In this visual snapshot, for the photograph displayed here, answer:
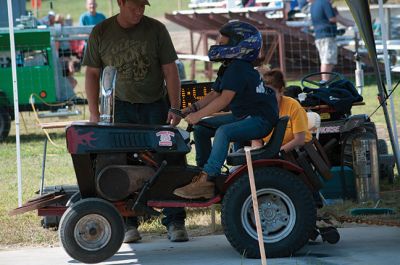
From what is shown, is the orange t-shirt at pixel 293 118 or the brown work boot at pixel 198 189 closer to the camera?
the brown work boot at pixel 198 189

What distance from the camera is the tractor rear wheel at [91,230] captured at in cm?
651

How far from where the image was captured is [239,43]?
6766 millimetres

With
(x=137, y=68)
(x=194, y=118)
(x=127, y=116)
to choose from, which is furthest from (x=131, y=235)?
(x=194, y=118)

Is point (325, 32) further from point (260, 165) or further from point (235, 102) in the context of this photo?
point (260, 165)

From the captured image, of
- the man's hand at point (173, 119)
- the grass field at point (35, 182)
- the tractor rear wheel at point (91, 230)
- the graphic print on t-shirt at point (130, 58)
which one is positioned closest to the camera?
the tractor rear wheel at point (91, 230)

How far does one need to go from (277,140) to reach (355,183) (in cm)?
237

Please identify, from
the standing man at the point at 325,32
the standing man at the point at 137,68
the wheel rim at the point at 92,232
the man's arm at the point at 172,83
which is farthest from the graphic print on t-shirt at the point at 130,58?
the standing man at the point at 325,32

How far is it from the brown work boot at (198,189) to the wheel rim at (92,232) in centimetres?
58

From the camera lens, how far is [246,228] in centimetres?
671

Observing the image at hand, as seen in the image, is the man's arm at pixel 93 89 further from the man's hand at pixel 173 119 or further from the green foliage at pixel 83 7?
the green foliage at pixel 83 7

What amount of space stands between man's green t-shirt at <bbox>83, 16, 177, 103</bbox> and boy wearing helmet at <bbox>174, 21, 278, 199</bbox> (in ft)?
2.49

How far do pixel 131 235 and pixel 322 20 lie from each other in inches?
471

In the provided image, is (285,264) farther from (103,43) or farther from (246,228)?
(103,43)

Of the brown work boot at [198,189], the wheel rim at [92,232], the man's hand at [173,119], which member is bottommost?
the wheel rim at [92,232]
